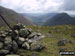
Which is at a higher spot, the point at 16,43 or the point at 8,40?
the point at 8,40

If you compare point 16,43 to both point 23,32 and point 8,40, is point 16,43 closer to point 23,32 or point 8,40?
point 8,40

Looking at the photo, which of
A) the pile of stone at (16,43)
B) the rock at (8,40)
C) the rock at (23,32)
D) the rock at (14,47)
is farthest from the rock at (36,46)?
the rock at (8,40)

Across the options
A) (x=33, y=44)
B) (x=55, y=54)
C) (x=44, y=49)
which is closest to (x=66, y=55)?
(x=55, y=54)

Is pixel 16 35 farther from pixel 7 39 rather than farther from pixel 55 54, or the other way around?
pixel 55 54

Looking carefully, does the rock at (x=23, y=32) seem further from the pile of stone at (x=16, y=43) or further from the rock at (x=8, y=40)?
the rock at (x=8, y=40)

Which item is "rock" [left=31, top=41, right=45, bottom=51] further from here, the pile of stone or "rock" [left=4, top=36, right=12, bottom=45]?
"rock" [left=4, top=36, right=12, bottom=45]

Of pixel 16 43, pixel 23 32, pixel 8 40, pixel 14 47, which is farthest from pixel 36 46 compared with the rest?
pixel 8 40

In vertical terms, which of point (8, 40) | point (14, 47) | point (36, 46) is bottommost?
point (36, 46)

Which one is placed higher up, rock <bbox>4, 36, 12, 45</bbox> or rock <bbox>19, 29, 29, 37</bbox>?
rock <bbox>19, 29, 29, 37</bbox>

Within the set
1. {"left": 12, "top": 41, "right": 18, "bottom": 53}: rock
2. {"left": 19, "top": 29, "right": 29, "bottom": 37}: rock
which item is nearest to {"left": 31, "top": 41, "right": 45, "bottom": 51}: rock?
{"left": 12, "top": 41, "right": 18, "bottom": 53}: rock

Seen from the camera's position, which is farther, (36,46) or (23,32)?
(23,32)

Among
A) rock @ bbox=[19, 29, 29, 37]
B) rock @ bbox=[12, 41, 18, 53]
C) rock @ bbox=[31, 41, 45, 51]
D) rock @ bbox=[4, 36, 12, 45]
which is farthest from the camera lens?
rock @ bbox=[19, 29, 29, 37]

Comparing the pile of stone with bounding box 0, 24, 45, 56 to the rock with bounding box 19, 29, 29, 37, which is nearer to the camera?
the pile of stone with bounding box 0, 24, 45, 56

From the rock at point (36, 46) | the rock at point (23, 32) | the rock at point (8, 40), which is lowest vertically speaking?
the rock at point (36, 46)
